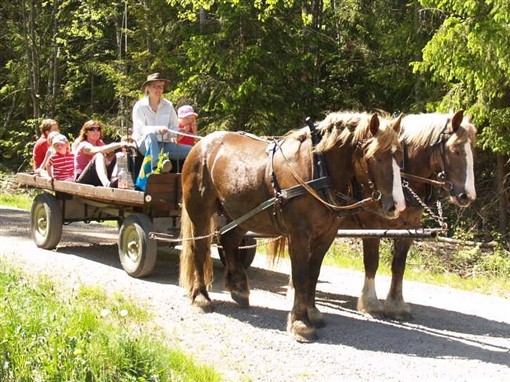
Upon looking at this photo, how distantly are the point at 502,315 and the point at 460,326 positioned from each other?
0.86 m

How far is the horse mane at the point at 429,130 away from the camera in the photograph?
22.9 feet

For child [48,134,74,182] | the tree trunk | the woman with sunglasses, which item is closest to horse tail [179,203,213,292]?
the woman with sunglasses

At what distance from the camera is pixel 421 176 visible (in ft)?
23.9

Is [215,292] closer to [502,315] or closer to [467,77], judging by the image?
[502,315]

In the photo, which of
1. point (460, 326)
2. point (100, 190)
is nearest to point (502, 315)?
point (460, 326)

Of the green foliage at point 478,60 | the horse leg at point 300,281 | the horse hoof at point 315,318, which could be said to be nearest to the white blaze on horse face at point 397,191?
the horse leg at point 300,281

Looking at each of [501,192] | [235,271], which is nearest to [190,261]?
[235,271]

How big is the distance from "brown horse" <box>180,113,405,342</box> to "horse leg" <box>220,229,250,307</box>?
0.01 metres

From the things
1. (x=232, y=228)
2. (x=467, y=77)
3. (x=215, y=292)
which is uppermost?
(x=467, y=77)

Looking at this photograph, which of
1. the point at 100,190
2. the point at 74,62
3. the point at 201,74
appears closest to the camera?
the point at 100,190

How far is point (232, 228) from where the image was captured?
758 centimetres

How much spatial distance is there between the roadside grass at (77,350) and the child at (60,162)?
4230mm

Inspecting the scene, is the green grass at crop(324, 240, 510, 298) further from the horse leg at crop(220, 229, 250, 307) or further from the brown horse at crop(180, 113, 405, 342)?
the brown horse at crop(180, 113, 405, 342)

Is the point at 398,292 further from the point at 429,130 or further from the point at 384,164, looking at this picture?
the point at 384,164
